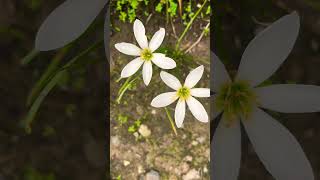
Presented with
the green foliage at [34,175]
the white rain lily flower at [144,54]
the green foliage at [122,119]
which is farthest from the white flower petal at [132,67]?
the green foliage at [34,175]

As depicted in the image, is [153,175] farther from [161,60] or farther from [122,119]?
[161,60]

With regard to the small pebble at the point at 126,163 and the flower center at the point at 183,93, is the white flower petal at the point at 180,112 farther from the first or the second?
the small pebble at the point at 126,163

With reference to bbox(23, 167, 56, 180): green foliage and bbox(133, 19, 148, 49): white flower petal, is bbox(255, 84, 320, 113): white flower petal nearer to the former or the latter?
bbox(133, 19, 148, 49): white flower petal

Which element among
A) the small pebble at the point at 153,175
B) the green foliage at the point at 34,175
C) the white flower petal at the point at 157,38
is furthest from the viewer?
the green foliage at the point at 34,175

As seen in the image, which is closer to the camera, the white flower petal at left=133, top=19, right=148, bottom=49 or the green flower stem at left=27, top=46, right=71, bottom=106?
the white flower petal at left=133, top=19, right=148, bottom=49

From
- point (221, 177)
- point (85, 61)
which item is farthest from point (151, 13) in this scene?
point (221, 177)

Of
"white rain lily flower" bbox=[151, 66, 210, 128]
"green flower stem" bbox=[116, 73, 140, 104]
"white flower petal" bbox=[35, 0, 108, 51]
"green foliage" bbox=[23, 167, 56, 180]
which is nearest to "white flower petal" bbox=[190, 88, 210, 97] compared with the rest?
"white rain lily flower" bbox=[151, 66, 210, 128]

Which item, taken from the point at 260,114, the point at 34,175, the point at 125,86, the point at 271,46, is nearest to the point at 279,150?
the point at 260,114
